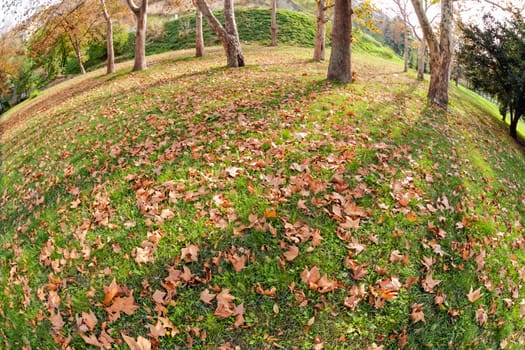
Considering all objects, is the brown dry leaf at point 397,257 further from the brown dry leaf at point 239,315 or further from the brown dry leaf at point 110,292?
the brown dry leaf at point 110,292

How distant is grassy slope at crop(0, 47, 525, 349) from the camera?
3.51 m

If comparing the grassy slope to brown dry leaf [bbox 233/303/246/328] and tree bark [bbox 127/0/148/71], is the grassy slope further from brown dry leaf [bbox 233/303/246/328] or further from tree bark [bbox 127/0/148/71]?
tree bark [bbox 127/0/148/71]

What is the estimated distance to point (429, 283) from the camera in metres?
3.96

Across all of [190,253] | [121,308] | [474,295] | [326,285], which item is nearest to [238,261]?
[190,253]

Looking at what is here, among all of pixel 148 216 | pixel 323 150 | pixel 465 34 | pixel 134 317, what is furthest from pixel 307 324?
pixel 465 34

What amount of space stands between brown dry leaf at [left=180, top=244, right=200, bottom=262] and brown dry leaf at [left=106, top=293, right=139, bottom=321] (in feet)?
2.33

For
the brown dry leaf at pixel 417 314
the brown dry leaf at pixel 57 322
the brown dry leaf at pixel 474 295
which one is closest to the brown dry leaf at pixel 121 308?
the brown dry leaf at pixel 57 322

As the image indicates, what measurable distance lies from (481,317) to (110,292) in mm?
4265

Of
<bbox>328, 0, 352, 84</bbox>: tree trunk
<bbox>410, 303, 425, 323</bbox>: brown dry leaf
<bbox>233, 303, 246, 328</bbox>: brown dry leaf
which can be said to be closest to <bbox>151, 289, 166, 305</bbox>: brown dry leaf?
<bbox>233, 303, 246, 328</bbox>: brown dry leaf

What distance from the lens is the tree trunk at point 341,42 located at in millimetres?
10367

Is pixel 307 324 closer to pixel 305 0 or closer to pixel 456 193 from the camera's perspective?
pixel 456 193

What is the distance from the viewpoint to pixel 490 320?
12.9 feet

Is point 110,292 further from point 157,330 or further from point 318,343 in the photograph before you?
point 318,343

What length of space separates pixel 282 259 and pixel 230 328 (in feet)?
3.20
